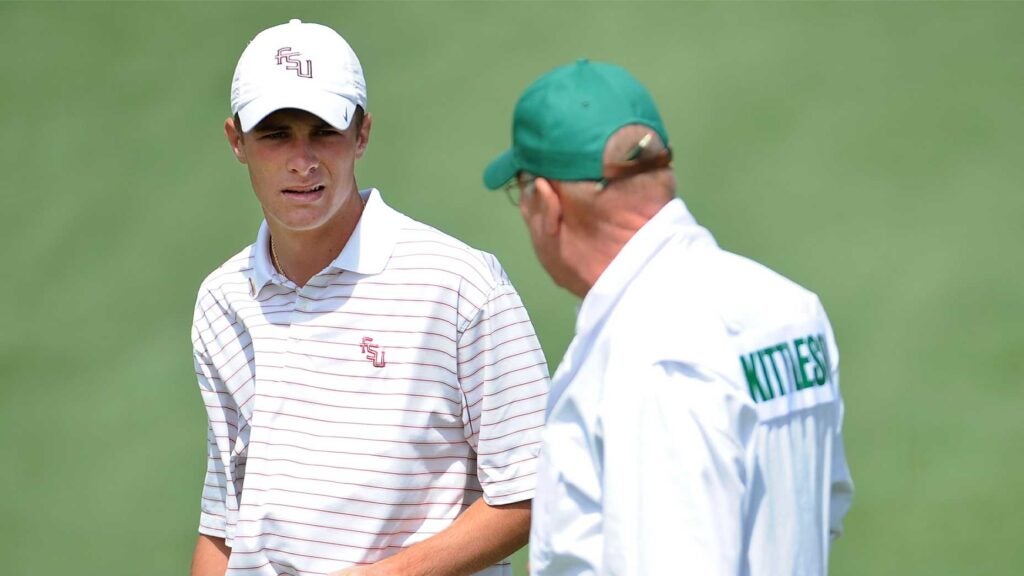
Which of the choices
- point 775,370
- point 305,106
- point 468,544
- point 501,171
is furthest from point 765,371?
point 305,106

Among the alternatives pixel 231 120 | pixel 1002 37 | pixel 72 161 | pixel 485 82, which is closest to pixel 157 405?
pixel 72 161

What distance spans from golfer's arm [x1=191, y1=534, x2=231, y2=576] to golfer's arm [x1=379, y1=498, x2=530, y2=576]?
454 mm

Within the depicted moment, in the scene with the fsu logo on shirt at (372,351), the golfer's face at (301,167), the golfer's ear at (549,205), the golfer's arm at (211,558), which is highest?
the golfer's face at (301,167)

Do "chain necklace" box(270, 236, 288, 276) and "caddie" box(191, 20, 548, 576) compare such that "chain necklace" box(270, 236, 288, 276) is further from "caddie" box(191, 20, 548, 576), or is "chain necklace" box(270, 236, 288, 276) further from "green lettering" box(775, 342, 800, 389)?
"green lettering" box(775, 342, 800, 389)

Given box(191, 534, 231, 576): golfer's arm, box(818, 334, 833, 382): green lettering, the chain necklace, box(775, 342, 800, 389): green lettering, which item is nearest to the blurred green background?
box(191, 534, 231, 576): golfer's arm

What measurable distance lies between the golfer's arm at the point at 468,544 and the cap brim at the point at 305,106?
678 mm

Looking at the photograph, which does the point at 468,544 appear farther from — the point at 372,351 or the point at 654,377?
the point at 654,377

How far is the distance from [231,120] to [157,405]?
1.89m

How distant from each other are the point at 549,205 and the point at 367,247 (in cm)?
72

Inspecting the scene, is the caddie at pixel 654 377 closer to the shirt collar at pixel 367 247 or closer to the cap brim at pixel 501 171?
the cap brim at pixel 501 171

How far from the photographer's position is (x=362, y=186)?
449cm

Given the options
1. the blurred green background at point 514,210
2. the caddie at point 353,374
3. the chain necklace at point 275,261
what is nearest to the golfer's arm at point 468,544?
the caddie at point 353,374

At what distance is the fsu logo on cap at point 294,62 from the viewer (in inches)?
99.0

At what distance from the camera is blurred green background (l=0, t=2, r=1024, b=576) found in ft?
13.6
